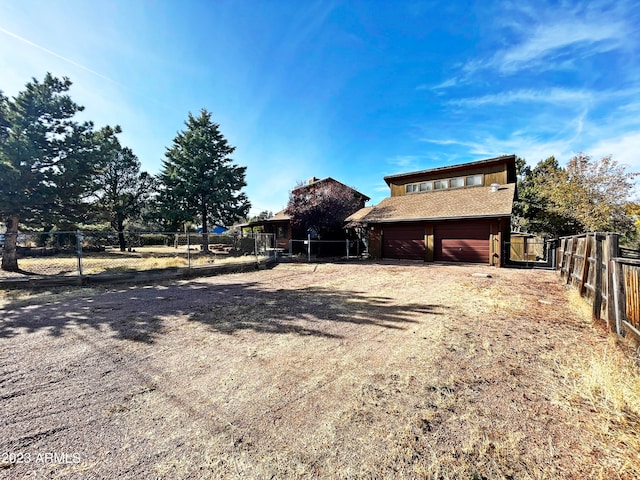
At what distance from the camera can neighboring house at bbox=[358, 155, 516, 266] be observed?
13016 millimetres

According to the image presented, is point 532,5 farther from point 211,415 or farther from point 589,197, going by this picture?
point 589,197

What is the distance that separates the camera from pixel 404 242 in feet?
51.3

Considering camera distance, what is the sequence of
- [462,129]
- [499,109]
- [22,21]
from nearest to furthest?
[22,21]
[499,109]
[462,129]

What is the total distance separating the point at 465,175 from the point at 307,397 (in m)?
17.9

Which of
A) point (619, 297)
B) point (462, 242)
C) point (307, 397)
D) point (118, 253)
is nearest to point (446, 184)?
point (462, 242)

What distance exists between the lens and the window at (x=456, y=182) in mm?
16578

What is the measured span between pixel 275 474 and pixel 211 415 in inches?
34.4

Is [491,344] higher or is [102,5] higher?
[102,5]

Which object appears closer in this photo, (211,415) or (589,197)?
(211,415)

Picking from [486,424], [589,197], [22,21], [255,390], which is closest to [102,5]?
[22,21]

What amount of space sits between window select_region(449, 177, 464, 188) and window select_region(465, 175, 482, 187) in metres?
0.29

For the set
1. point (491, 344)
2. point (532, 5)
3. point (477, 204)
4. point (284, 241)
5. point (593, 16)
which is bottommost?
point (491, 344)

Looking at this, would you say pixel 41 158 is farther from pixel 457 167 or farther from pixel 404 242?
pixel 457 167

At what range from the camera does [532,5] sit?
726 centimetres
